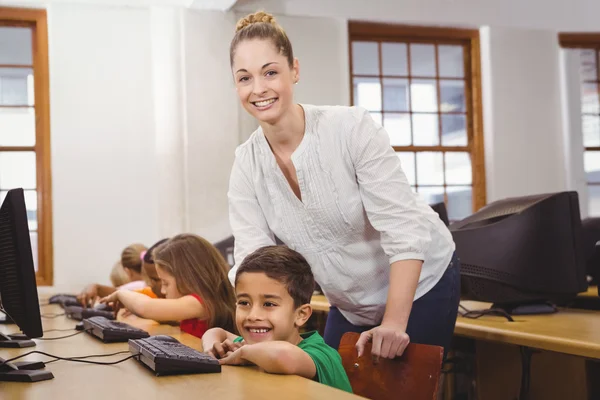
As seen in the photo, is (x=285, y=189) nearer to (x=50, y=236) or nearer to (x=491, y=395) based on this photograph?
(x=491, y=395)

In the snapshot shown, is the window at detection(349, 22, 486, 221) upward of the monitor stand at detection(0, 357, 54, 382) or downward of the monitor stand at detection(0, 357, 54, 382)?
upward

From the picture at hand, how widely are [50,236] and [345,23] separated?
284 centimetres

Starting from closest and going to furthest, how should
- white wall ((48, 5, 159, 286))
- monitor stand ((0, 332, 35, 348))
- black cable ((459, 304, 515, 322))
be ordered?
1. monitor stand ((0, 332, 35, 348))
2. black cable ((459, 304, 515, 322))
3. white wall ((48, 5, 159, 286))

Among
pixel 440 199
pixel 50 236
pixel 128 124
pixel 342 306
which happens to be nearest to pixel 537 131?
pixel 440 199

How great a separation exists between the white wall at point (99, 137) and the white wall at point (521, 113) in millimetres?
2845

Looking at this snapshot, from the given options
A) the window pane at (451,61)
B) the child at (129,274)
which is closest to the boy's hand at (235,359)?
the child at (129,274)

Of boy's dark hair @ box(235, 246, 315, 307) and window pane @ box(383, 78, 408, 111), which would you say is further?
window pane @ box(383, 78, 408, 111)

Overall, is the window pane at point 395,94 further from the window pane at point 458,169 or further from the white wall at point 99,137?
the white wall at point 99,137

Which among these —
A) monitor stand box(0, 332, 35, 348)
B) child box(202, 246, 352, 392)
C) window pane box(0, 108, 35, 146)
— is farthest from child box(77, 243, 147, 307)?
child box(202, 246, 352, 392)

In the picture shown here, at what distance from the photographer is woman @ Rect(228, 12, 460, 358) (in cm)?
168

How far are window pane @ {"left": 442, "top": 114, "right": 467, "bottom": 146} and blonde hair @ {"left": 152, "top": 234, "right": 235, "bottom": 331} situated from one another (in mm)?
4211

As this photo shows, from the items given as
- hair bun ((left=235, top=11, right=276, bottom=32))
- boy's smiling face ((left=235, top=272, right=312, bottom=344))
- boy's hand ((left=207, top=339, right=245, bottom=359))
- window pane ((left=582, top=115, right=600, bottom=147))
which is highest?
window pane ((left=582, top=115, right=600, bottom=147))

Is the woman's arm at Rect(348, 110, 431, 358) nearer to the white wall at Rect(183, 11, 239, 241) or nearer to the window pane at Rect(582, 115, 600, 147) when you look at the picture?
the white wall at Rect(183, 11, 239, 241)

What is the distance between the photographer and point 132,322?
2.83 m
